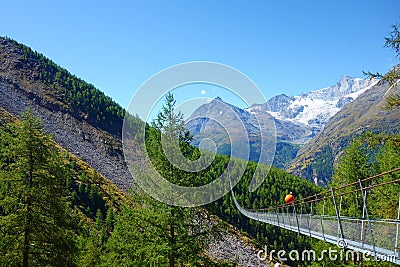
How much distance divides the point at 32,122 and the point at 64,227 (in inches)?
144

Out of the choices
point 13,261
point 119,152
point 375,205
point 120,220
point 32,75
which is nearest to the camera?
point 13,261

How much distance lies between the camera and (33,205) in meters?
10.8

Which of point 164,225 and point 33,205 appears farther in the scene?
point 164,225

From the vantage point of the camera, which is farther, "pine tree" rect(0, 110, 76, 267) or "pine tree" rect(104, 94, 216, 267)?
"pine tree" rect(104, 94, 216, 267)

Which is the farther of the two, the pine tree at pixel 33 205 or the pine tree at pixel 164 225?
the pine tree at pixel 164 225

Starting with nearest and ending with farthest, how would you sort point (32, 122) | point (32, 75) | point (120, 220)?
1. point (32, 122)
2. point (120, 220)
3. point (32, 75)

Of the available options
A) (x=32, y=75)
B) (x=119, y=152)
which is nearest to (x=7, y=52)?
(x=32, y=75)

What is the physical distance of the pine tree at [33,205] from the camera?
1027cm

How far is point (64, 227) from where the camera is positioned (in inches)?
441

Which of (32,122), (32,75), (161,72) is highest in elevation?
(32,75)

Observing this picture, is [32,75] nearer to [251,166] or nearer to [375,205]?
[251,166]

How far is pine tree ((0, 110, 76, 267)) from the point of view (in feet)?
33.7

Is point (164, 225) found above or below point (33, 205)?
below

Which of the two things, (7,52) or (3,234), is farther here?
(7,52)
